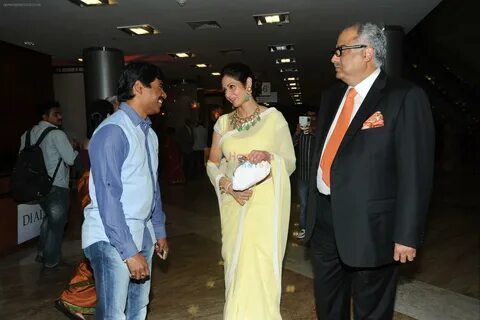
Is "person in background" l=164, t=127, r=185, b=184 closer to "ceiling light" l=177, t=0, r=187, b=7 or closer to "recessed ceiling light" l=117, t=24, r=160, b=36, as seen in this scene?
"recessed ceiling light" l=117, t=24, r=160, b=36

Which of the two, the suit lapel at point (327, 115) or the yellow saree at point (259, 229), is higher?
the suit lapel at point (327, 115)

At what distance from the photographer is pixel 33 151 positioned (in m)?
4.46

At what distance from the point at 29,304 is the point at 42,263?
1232 mm

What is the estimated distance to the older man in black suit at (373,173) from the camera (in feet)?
6.38

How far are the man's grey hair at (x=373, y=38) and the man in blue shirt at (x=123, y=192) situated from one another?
97cm

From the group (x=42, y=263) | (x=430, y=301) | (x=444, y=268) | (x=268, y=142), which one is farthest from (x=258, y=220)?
(x=42, y=263)

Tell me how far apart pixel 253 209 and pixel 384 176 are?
99 centimetres

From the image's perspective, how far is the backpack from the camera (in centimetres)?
437

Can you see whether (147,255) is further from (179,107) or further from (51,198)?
(179,107)

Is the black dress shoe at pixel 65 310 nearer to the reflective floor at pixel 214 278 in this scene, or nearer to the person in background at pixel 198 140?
the reflective floor at pixel 214 278

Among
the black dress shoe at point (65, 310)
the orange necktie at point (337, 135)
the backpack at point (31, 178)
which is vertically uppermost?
the orange necktie at point (337, 135)

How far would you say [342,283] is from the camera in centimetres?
237

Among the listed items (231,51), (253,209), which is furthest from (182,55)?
(253,209)

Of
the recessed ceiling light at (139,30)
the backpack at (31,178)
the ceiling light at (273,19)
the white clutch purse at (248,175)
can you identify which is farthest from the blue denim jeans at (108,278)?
the recessed ceiling light at (139,30)
